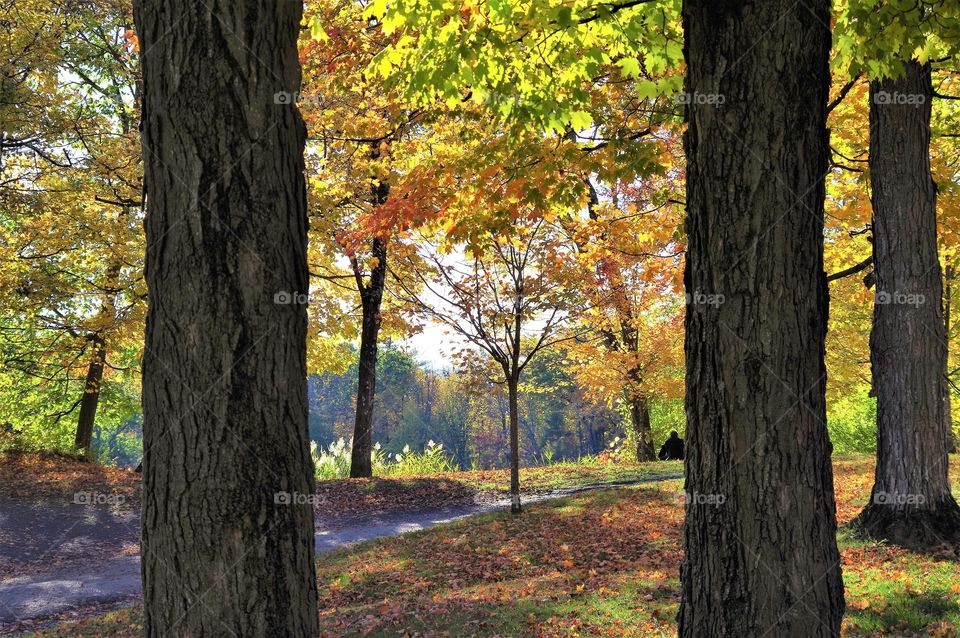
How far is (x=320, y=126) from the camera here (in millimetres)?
11922

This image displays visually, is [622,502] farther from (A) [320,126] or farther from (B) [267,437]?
(B) [267,437]

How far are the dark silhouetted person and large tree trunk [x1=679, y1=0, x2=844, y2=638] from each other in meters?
16.8

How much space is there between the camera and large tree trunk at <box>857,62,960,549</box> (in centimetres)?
764

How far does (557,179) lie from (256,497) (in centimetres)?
610

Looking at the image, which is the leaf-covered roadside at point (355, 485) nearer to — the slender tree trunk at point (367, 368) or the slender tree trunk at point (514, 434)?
the slender tree trunk at point (367, 368)

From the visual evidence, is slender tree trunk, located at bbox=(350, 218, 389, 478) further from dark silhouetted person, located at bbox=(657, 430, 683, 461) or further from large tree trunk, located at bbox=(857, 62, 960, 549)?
large tree trunk, located at bbox=(857, 62, 960, 549)

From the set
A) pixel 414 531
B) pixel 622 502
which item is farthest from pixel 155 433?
pixel 622 502

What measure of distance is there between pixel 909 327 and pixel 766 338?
507 cm

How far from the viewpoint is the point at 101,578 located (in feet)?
32.8

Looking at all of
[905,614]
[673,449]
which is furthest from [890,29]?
[673,449]

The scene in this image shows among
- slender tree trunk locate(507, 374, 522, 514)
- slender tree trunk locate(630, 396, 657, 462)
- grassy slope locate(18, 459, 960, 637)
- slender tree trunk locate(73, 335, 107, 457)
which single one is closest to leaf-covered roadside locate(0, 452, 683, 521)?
slender tree trunk locate(73, 335, 107, 457)

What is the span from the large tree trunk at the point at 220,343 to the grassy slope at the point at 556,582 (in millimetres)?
3279

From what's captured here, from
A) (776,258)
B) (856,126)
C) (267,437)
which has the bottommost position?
(267,437)

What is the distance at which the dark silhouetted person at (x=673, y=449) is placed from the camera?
→ 20125mm
